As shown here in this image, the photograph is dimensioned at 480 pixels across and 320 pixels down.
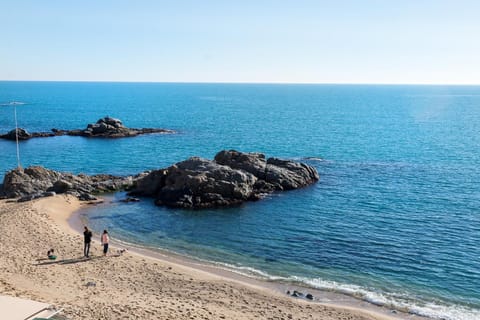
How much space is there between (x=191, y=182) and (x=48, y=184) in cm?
1620

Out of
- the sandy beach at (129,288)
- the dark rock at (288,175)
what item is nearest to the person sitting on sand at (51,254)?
the sandy beach at (129,288)

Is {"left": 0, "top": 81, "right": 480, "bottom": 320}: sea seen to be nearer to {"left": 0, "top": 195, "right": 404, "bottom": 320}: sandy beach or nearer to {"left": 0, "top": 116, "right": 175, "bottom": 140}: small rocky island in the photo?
{"left": 0, "top": 195, "right": 404, "bottom": 320}: sandy beach

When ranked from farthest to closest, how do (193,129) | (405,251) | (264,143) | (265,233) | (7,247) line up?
(193,129) → (264,143) → (265,233) → (405,251) → (7,247)

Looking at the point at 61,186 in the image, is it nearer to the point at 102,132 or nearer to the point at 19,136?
the point at 19,136

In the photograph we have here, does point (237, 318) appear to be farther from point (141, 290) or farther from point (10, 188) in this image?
point (10, 188)

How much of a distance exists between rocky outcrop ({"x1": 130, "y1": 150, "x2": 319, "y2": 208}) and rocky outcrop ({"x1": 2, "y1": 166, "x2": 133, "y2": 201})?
3.63m

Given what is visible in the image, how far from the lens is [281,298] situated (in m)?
26.6

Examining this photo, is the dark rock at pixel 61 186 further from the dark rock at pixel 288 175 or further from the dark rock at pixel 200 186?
the dark rock at pixel 288 175

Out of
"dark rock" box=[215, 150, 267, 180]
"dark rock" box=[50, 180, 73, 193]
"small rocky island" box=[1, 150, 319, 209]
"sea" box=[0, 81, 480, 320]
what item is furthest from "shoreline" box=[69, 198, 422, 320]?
"dark rock" box=[215, 150, 267, 180]

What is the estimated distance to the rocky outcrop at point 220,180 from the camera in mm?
47406

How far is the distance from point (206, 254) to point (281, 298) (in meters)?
9.20

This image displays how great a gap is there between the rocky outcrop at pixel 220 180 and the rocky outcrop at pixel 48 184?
363cm

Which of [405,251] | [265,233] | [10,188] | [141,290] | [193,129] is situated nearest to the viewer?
[141,290]

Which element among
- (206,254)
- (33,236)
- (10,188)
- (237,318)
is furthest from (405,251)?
(10,188)
